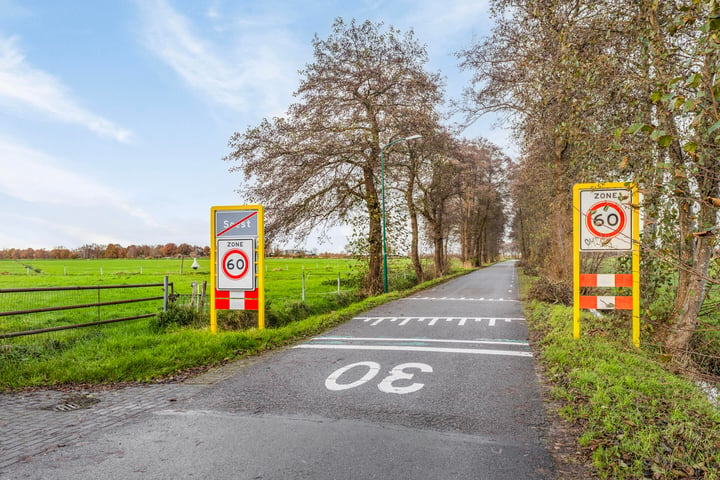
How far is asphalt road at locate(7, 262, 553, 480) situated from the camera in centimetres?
380

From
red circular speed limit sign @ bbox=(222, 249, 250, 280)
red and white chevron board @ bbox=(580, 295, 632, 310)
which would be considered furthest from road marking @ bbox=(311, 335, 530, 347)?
red circular speed limit sign @ bbox=(222, 249, 250, 280)

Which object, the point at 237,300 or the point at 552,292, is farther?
the point at 552,292

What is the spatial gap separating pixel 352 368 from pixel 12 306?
8784mm

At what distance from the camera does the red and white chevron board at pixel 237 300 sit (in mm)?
10469

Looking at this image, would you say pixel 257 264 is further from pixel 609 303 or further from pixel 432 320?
pixel 609 303

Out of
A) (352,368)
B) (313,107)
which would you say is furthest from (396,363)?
(313,107)

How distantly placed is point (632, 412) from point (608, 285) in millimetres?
4499

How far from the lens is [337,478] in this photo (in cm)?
358

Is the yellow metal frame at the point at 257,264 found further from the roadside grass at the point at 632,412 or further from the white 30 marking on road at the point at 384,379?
the roadside grass at the point at 632,412

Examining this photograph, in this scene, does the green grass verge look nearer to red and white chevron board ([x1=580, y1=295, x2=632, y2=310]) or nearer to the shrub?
red and white chevron board ([x1=580, y1=295, x2=632, y2=310])

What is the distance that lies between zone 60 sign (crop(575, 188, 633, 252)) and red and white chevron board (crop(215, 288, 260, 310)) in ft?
22.4

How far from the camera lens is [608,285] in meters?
8.80

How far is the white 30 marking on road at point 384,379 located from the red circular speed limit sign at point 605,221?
429 cm

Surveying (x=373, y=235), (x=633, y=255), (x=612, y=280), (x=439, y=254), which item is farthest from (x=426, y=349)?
(x=439, y=254)
